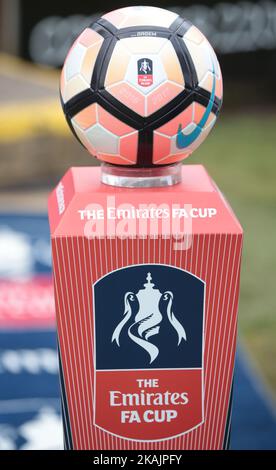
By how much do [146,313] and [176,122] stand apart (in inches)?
18.2

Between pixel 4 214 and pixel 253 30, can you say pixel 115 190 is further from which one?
pixel 253 30

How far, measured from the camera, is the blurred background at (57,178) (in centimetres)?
296

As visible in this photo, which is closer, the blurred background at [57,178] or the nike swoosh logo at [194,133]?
the nike swoosh logo at [194,133]

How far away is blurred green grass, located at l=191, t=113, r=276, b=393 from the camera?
11.9 ft

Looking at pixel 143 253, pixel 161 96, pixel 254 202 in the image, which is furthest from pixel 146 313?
pixel 254 202

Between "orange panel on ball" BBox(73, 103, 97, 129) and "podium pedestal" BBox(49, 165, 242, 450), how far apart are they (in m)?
0.16

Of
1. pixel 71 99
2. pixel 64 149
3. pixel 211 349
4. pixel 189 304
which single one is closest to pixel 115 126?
pixel 71 99

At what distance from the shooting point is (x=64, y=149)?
529 centimetres

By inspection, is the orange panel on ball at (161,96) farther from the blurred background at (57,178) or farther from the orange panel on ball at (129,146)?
the blurred background at (57,178)

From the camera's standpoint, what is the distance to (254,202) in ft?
17.3

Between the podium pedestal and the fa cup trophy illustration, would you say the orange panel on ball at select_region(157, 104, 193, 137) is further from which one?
the podium pedestal

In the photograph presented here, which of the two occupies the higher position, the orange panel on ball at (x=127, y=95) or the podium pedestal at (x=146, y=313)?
the orange panel on ball at (x=127, y=95)

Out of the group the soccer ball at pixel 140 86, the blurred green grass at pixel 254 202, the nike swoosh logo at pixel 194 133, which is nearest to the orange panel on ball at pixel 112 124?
the soccer ball at pixel 140 86

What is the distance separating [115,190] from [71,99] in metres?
0.24
